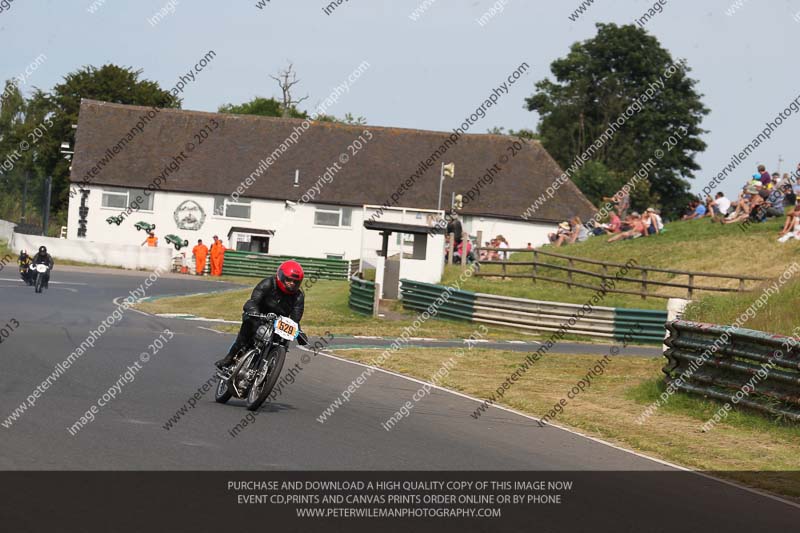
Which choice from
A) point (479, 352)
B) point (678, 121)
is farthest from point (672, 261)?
point (678, 121)

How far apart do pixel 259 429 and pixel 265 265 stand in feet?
143

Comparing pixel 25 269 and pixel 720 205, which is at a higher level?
pixel 720 205

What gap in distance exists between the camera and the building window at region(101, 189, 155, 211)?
61.3 metres

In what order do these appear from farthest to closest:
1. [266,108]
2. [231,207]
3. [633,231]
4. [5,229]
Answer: [266,108] → [5,229] → [231,207] → [633,231]

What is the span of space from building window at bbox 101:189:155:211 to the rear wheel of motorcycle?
50.3m

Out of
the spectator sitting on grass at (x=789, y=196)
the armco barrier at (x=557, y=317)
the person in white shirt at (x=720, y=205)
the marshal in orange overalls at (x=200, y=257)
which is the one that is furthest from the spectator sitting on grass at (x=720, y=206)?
the marshal in orange overalls at (x=200, y=257)

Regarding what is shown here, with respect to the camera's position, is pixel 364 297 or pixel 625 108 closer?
pixel 364 297

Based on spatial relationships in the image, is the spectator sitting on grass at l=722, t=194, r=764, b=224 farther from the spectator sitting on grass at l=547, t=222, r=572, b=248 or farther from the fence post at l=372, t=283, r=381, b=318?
the fence post at l=372, t=283, r=381, b=318

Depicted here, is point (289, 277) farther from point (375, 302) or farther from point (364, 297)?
point (364, 297)

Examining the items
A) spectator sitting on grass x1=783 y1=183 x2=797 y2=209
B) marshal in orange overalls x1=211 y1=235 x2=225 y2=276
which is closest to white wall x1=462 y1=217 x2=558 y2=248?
marshal in orange overalls x1=211 y1=235 x2=225 y2=276

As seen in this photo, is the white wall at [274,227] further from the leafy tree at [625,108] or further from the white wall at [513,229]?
the leafy tree at [625,108]

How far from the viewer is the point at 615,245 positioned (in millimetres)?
38375

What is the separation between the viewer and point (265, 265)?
54.3 meters

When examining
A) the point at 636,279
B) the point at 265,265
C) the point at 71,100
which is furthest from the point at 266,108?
the point at 636,279
